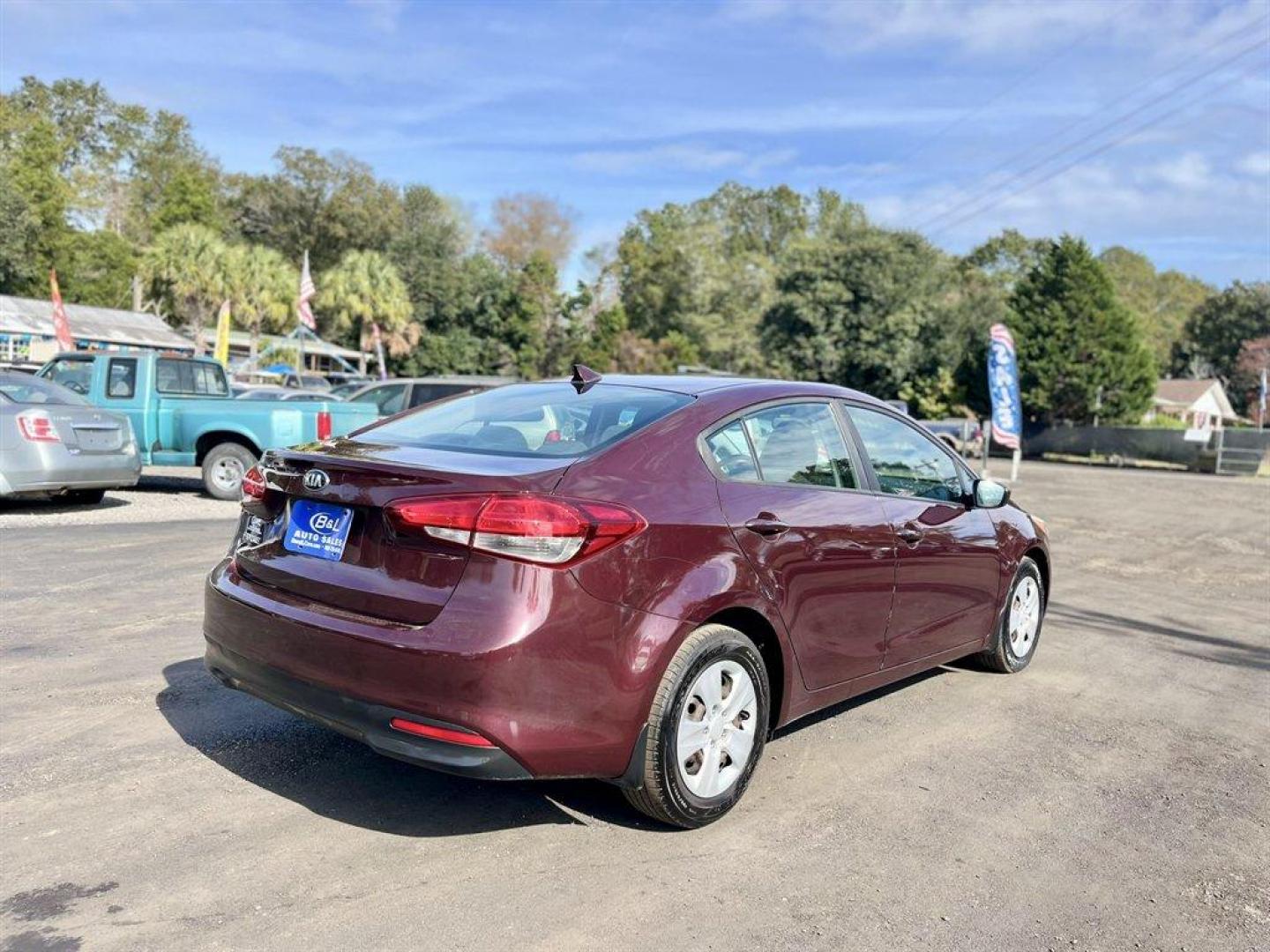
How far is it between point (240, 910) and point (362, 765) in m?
1.20

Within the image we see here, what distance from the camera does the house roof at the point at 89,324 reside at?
4056 centimetres

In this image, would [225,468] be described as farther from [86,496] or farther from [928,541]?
[928,541]

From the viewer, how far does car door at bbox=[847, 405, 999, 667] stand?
15.8 ft

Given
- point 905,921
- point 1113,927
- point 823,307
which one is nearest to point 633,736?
point 905,921

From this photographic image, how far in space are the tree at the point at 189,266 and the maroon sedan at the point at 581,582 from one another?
44.7 meters

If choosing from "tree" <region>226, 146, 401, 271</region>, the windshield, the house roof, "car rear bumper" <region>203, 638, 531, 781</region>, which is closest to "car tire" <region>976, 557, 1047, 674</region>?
"car rear bumper" <region>203, 638, 531, 781</region>

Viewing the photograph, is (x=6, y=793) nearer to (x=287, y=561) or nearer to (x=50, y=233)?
(x=287, y=561)

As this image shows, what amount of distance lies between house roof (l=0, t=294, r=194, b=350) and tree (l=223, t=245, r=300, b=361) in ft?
9.77

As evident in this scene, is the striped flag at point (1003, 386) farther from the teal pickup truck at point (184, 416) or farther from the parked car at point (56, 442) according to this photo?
the parked car at point (56, 442)

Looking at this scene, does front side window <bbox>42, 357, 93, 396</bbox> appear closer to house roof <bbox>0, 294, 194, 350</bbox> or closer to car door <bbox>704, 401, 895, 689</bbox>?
car door <bbox>704, 401, 895, 689</bbox>

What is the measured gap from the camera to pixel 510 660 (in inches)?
125

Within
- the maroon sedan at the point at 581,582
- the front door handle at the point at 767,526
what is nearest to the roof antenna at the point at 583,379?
the maroon sedan at the point at 581,582

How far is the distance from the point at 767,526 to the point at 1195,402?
75.0m

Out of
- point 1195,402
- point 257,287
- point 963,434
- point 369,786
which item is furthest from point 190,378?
point 1195,402
